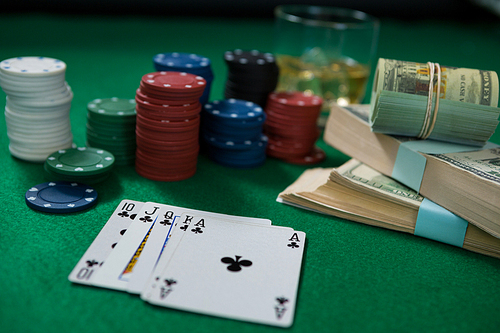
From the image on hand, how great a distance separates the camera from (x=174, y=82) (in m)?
2.00

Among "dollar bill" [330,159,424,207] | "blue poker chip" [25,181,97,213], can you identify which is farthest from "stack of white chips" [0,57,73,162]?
"dollar bill" [330,159,424,207]

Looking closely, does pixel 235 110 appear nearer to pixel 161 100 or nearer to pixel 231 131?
pixel 231 131

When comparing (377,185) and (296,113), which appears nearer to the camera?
(377,185)

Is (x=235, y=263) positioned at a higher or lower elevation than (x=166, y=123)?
lower

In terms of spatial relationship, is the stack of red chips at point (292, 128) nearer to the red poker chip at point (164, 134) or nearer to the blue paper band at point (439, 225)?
the red poker chip at point (164, 134)

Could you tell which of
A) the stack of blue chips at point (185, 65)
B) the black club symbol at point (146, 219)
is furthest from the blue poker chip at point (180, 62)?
the black club symbol at point (146, 219)

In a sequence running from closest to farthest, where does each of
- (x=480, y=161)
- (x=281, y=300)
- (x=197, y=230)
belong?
(x=281, y=300)
(x=197, y=230)
(x=480, y=161)

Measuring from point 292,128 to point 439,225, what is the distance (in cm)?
90

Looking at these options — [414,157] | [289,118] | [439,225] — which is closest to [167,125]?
[289,118]

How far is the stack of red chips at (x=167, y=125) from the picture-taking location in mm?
1958

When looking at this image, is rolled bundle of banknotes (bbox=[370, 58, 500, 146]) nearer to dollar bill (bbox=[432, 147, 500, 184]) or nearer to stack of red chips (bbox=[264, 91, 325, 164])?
dollar bill (bbox=[432, 147, 500, 184])

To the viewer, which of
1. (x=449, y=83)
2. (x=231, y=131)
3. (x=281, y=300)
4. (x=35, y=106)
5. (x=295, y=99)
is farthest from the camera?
(x=295, y=99)

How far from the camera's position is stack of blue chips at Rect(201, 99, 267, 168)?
2.21 m

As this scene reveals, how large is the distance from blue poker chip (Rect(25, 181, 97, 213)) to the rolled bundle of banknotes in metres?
1.17
